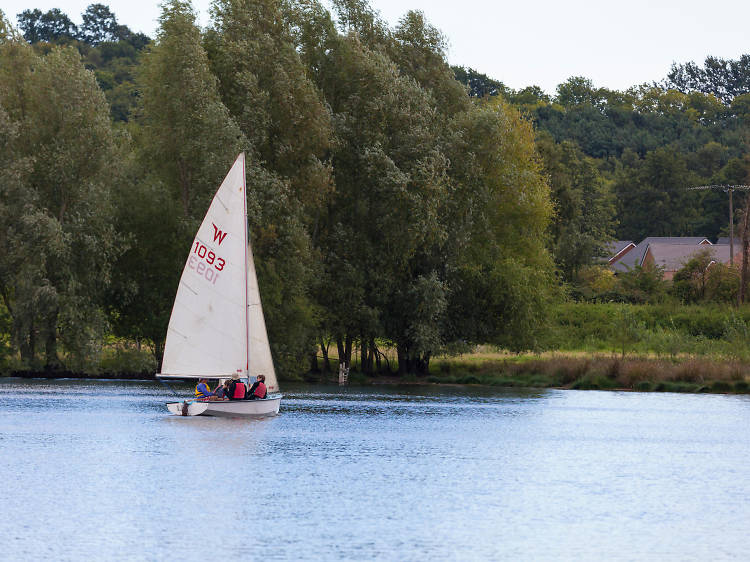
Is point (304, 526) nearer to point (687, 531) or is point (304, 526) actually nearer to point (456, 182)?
point (687, 531)

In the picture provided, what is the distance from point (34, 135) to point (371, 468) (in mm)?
36613

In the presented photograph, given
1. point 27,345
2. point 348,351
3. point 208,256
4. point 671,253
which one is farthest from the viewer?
point 671,253

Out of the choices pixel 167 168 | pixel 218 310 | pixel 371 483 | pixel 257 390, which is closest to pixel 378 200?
pixel 167 168

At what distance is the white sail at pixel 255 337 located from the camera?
149ft

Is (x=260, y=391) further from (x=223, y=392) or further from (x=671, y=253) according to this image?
(x=671, y=253)

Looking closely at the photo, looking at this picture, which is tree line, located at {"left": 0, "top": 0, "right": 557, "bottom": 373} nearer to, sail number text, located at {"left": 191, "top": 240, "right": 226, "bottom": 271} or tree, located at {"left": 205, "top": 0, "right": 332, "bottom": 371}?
tree, located at {"left": 205, "top": 0, "right": 332, "bottom": 371}

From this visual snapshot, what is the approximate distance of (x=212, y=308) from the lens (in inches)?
1763

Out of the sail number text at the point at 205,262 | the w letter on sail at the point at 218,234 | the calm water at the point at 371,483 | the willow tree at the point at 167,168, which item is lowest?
the calm water at the point at 371,483

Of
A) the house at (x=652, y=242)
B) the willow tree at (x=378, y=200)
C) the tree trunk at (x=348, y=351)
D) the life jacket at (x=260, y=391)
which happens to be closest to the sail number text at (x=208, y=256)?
the life jacket at (x=260, y=391)

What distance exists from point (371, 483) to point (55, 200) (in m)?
37.9

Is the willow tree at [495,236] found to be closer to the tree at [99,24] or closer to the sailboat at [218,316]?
the sailboat at [218,316]

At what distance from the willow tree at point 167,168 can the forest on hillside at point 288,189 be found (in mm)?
121

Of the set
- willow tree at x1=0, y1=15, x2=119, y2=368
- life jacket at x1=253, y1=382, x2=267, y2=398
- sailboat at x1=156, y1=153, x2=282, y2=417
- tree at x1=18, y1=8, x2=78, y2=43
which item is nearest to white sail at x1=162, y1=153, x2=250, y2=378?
sailboat at x1=156, y1=153, x2=282, y2=417

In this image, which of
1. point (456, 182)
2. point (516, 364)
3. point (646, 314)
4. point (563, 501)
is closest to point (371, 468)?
point (563, 501)
